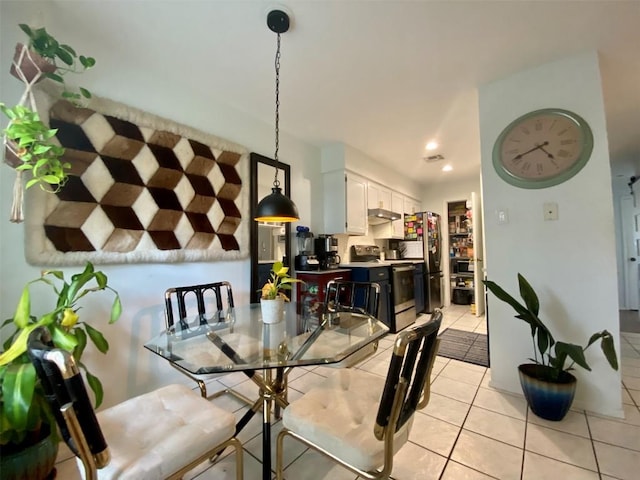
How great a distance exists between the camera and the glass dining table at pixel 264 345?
117 cm

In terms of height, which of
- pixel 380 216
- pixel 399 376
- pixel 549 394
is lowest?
pixel 549 394

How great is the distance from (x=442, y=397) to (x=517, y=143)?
2.11 metres

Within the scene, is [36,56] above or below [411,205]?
above

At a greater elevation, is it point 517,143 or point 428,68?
point 428,68

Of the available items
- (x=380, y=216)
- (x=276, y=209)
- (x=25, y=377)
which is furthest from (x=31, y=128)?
(x=380, y=216)

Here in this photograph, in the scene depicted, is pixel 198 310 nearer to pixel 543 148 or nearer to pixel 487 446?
pixel 487 446

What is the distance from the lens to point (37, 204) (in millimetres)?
1600

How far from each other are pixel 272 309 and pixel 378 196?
129 inches

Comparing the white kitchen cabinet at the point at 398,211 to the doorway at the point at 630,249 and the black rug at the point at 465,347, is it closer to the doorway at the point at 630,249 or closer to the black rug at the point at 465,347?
the black rug at the point at 465,347

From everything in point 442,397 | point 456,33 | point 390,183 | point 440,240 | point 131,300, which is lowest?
point 442,397

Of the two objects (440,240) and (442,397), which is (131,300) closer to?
(442,397)

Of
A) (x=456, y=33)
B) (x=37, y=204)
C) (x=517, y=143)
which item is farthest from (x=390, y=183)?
(x=37, y=204)

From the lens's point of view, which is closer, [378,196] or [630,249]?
[378,196]

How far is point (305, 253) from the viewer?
3.35 metres
